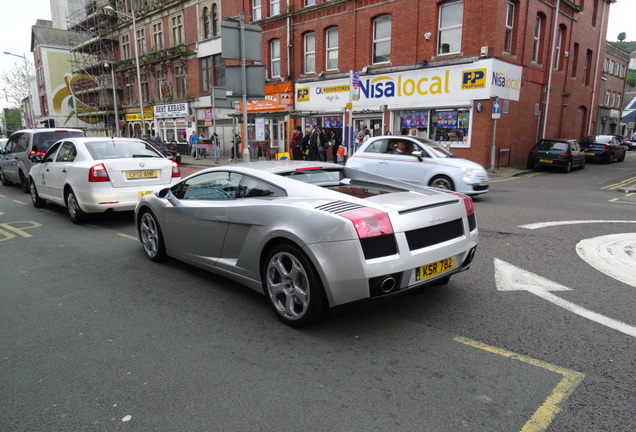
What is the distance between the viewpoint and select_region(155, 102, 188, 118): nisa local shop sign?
3456cm

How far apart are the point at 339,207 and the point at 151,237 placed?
3295mm

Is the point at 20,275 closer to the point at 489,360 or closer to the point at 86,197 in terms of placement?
the point at 86,197

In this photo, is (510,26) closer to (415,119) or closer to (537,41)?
(537,41)

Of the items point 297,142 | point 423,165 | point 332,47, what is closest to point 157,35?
point 332,47

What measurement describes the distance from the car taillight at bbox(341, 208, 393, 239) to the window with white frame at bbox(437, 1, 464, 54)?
17.8 m

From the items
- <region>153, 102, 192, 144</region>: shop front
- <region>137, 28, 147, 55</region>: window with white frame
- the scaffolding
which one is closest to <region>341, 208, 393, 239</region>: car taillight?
<region>153, 102, 192, 144</region>: shop front

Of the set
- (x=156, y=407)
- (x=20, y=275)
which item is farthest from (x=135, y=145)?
(x=156, y=407)

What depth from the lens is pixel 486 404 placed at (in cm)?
266

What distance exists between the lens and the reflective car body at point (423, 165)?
416 inches

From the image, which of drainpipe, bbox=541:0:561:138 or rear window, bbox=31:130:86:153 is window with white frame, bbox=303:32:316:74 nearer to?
drainpipe, bbox=541:0:561:138

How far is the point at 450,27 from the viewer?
19.0m

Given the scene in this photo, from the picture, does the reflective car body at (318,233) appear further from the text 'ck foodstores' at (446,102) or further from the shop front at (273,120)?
the shop front at (273,120)

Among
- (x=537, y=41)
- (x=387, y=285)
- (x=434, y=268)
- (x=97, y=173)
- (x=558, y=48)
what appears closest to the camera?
(x=387, y=285)

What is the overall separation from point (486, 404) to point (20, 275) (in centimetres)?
538
